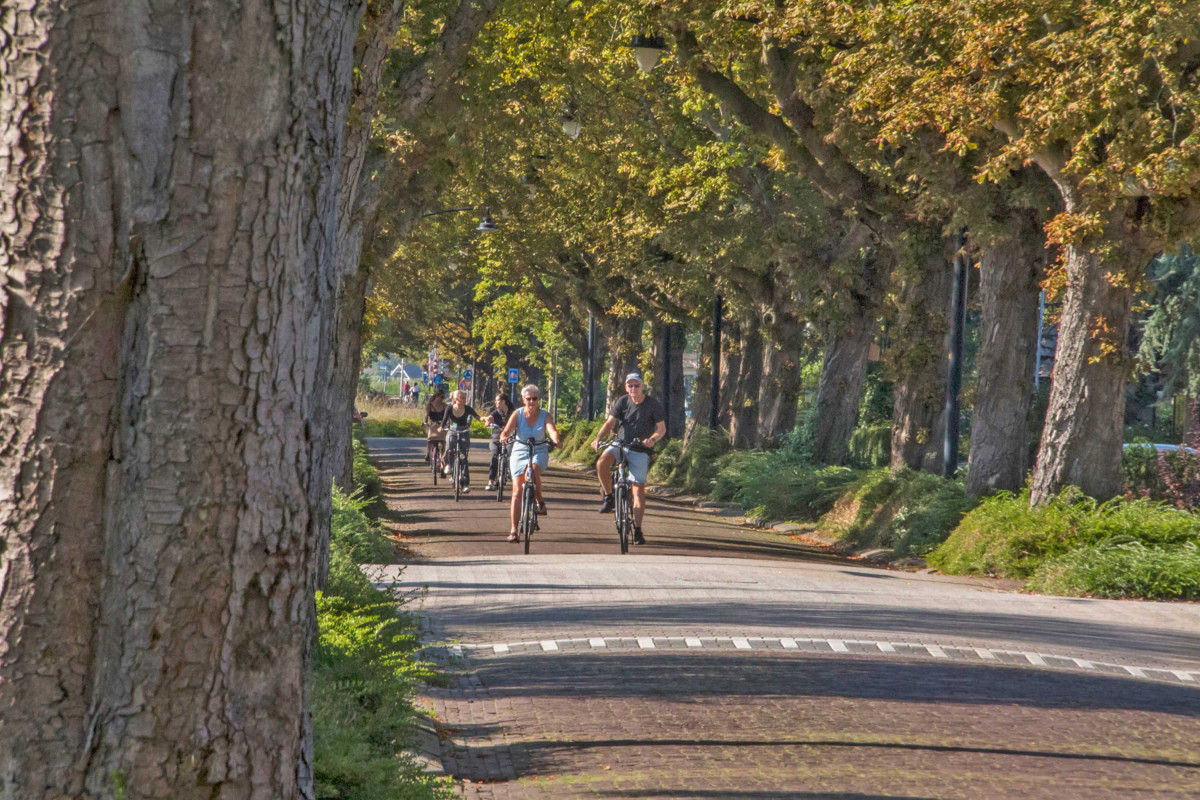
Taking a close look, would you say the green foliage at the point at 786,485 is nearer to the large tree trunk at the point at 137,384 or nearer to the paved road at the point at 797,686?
the paved road at the point at 797,686

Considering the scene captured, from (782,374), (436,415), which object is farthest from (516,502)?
(782,374)

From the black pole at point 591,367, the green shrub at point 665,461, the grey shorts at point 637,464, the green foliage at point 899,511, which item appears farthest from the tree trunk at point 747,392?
the grey shorts at point 637,464

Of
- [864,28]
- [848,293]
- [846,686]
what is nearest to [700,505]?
[848,293]

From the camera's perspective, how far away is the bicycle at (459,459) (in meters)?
26.0

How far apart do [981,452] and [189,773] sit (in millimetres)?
15319

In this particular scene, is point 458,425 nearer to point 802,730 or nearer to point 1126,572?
point 1126,572

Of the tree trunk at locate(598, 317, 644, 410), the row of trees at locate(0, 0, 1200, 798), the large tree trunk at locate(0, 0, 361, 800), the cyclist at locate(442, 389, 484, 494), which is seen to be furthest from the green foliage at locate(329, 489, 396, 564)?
the tree trunk at locate(598, 317, 644, 410)

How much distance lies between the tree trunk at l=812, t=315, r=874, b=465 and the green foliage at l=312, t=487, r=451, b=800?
53.3ft

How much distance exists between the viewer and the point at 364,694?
6.69 meters

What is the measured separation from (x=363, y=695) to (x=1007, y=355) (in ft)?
40.8

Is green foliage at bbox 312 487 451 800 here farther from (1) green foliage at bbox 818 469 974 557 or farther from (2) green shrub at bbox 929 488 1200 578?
(1) green foliage at bbox 818 469 974 557

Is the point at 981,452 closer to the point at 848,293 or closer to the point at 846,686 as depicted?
the point at 848,293

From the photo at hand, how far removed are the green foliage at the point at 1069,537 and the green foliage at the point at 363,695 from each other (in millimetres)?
7648

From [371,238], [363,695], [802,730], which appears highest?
[371,238]
